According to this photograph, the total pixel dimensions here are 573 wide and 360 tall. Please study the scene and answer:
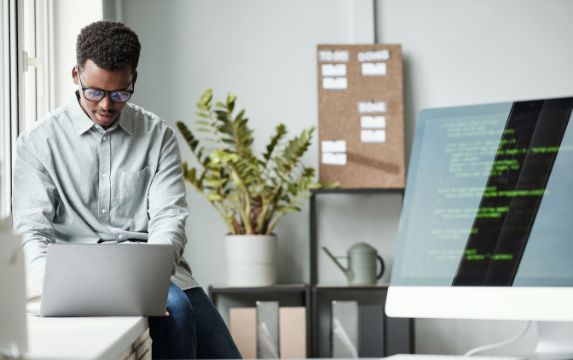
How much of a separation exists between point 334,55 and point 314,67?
0.51 ft

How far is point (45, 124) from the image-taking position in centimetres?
149

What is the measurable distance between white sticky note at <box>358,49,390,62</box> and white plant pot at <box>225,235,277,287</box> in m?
1.08

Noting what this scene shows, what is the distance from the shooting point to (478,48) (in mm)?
3041

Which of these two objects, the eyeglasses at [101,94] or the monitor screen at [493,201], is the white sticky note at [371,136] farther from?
the monitor screen at [493,201]

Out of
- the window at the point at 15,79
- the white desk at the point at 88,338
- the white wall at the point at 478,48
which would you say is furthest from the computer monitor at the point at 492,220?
the white wall at the point at 478,48

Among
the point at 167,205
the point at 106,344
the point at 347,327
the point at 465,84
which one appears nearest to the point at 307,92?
the point at 465,84

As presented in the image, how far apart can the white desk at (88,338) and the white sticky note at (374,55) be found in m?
2.18

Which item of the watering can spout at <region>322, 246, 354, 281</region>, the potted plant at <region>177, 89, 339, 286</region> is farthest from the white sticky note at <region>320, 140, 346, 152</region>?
the watering can spout at <region>322, 246, 354, 281</region>

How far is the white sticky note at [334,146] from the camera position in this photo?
2.84 meters

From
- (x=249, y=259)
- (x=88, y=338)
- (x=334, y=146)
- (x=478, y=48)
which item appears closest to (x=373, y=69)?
(x=334, y=146)

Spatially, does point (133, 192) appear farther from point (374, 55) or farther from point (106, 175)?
point (374, 55)

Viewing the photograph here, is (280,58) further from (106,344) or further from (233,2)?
(106,344)

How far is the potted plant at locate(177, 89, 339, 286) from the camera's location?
8.48 feet

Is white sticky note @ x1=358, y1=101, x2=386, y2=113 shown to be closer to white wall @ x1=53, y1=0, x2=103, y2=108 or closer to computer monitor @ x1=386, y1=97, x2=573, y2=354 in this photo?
white wall @ x1=53, y1=0, x2=103, y2=108
